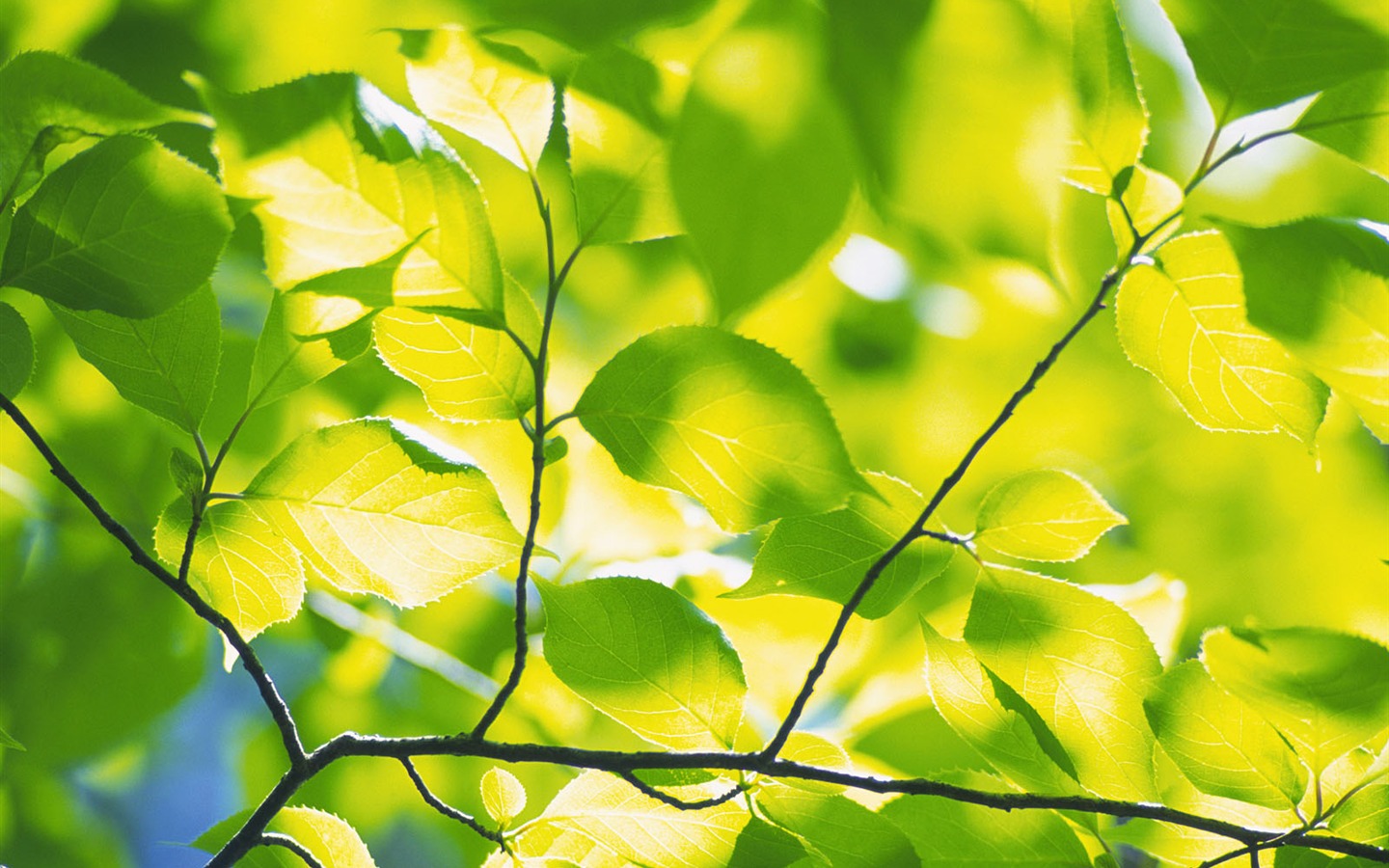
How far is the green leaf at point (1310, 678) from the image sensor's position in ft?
0.76

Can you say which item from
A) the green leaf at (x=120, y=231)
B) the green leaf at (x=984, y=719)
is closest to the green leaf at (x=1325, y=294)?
the green leaf at (x=984, y=719)

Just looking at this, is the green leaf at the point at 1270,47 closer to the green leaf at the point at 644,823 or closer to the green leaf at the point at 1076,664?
the green leaf at the point at 1076,664

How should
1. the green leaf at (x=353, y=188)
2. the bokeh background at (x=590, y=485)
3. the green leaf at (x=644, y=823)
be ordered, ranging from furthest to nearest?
the bokeh background at (x=590, y=485) → the green leaf at (x=644, y=823) → the green leaf at (x=353, y=188)

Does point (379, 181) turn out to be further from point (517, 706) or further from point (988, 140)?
point (517, 706)

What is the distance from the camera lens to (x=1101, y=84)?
26 cm

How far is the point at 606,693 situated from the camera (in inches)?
11.8

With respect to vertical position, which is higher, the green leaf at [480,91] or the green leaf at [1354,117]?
the green leaf at [1354,117]

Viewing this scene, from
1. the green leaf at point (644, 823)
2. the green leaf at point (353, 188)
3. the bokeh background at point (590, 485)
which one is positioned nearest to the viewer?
the green leaf at point (353, 188)

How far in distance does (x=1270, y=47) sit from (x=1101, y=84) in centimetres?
4

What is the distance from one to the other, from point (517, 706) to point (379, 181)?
19.0 inches

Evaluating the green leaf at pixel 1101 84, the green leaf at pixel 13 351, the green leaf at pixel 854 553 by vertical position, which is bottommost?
the green leaf at pixel 13 351

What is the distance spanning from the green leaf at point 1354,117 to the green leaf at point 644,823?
0.27 metres

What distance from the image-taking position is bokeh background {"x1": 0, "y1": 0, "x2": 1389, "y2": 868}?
61 centimetres

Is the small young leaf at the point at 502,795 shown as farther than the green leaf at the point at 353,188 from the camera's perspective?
Yes
